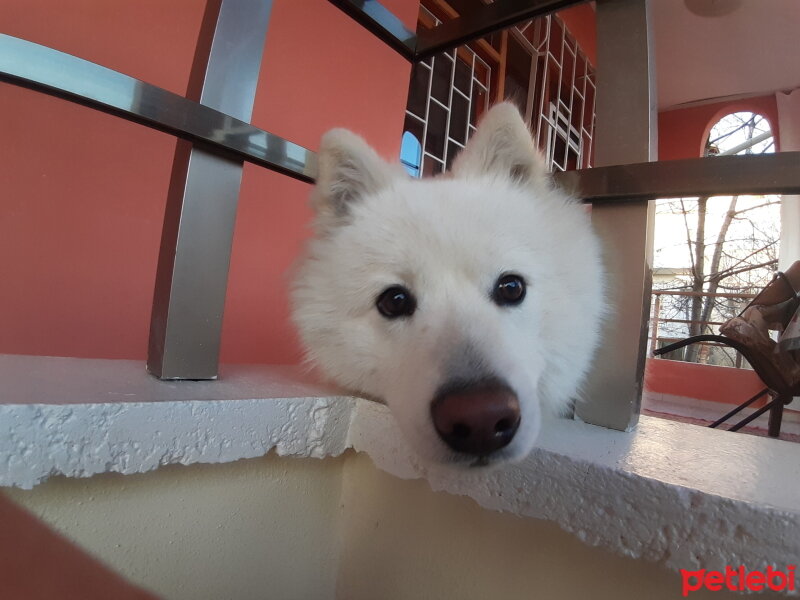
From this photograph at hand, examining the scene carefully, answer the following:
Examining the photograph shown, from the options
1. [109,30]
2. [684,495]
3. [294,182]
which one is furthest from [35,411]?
[294,182]

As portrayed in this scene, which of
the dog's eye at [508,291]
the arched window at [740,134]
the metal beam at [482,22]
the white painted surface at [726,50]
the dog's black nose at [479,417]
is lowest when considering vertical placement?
the dog's black nose at [479,417]

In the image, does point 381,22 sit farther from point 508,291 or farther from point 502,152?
point 508,291

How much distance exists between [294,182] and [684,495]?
8.60 feet

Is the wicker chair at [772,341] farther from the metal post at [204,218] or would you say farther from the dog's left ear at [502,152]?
the metal post at [204,218]

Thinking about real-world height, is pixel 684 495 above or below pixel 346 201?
below

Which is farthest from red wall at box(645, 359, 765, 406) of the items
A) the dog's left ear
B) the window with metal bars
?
the dog's left ear

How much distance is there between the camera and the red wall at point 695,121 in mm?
7859

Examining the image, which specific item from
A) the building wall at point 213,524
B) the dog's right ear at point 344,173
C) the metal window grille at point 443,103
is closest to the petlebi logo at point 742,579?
the building wall at point 213,524

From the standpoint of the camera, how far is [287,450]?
1069 millimetres

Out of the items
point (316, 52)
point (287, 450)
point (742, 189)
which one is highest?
point (316, 52)

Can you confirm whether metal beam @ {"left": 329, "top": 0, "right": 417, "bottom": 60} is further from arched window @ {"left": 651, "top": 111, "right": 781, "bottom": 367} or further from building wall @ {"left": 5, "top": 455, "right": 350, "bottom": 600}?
arched window @ {"left": 651, "top": 111, "right": 781, "bottom": 367}

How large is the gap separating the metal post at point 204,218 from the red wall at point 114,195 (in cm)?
39

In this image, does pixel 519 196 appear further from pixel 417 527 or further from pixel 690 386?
pixel 690 386

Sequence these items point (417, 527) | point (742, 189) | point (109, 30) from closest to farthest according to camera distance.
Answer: point (742, 189) → point (417, 527) → point (109, 30)
